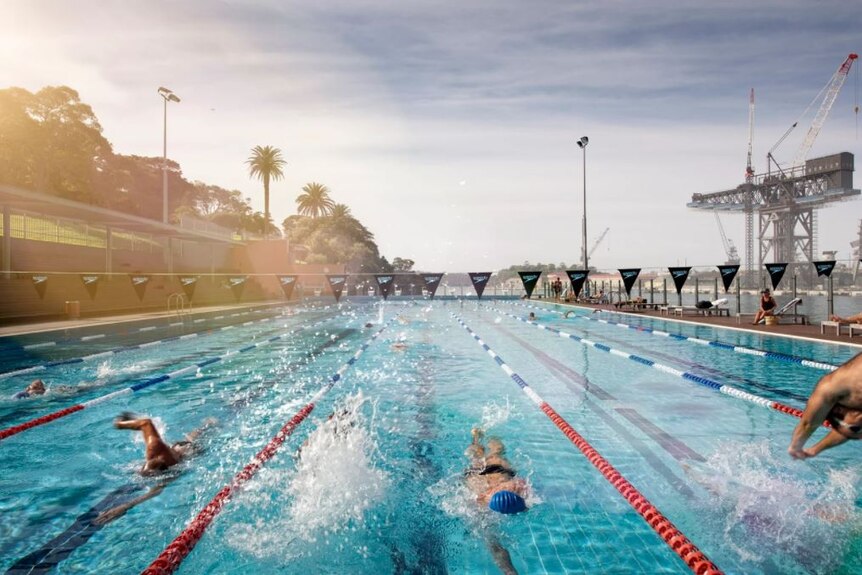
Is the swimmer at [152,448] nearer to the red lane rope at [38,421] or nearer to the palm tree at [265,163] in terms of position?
the red lane rope at [38,421]

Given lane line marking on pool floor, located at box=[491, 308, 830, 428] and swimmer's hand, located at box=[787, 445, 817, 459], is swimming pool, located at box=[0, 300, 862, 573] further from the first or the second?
swimmer's hand, located at box=[787, 445, 817, 459]

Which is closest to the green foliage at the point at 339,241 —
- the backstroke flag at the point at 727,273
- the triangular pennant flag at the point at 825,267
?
the backstroke flag at the point at 727,273

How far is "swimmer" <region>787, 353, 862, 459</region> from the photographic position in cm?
236

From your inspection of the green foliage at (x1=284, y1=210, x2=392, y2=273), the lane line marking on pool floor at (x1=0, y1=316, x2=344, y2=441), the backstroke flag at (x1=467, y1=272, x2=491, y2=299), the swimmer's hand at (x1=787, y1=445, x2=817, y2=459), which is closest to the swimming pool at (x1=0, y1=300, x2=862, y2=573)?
the lane line marking on pool floor at (x1=0, y1=316, x2=344, y2=441)

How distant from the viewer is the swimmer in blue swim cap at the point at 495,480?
3915mm

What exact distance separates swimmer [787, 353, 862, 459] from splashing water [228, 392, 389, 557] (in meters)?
2.95

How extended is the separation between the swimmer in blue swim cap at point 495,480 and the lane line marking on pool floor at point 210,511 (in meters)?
1.94

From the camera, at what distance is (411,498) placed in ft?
14.0

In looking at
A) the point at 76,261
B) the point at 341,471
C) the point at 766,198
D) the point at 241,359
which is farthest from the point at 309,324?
the point at 766,198

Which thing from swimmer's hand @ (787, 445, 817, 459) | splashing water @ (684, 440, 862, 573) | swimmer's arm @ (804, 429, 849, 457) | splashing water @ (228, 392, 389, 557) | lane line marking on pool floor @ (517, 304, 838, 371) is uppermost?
swimmer's arm @ (804, 429, 849, 457)

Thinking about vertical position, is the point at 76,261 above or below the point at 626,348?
above

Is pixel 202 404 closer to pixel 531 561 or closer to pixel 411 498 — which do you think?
pixel 411 498

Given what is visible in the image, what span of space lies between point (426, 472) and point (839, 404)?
3272mm

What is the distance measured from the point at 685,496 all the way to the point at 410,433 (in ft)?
9.76
